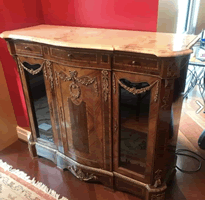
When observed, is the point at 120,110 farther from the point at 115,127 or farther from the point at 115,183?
the point at 115,183

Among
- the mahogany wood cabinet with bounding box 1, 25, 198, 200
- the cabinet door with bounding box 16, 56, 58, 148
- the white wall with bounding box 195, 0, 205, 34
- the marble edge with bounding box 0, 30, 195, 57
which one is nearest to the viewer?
the marble edge with bounding box 0, 30, 195, 57

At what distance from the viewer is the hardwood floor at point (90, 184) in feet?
5.38

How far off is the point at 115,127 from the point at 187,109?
66.5 inches

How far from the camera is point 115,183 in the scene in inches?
64.2

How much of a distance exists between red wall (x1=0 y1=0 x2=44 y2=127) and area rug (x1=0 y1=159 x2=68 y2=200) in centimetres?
67

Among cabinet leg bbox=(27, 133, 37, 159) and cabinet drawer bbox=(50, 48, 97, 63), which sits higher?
cabinet drawer bbox=(50, 48, 97, 63)

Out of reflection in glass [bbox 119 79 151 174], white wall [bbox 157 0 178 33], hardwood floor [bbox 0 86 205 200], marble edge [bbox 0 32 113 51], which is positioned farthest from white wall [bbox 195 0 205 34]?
marble edge [bbox 0 32 113 51]

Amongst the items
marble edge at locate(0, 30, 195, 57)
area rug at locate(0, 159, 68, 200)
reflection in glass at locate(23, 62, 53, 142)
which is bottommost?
area rug at locate(0, 159, 68, 200)

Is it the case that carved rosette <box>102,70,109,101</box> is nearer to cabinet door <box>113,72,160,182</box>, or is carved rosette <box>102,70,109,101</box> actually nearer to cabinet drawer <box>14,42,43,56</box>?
cabinet door <box>113,72,160,182</box>

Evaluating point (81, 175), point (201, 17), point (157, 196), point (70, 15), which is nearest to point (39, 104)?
point (81, 175)

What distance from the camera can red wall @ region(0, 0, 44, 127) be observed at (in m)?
1.78

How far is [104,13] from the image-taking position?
1602 millimetres

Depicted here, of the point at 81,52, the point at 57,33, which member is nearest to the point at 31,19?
the point at 57,33

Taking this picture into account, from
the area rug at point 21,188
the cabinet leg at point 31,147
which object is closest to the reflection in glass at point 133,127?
the area rug at point 21,188
